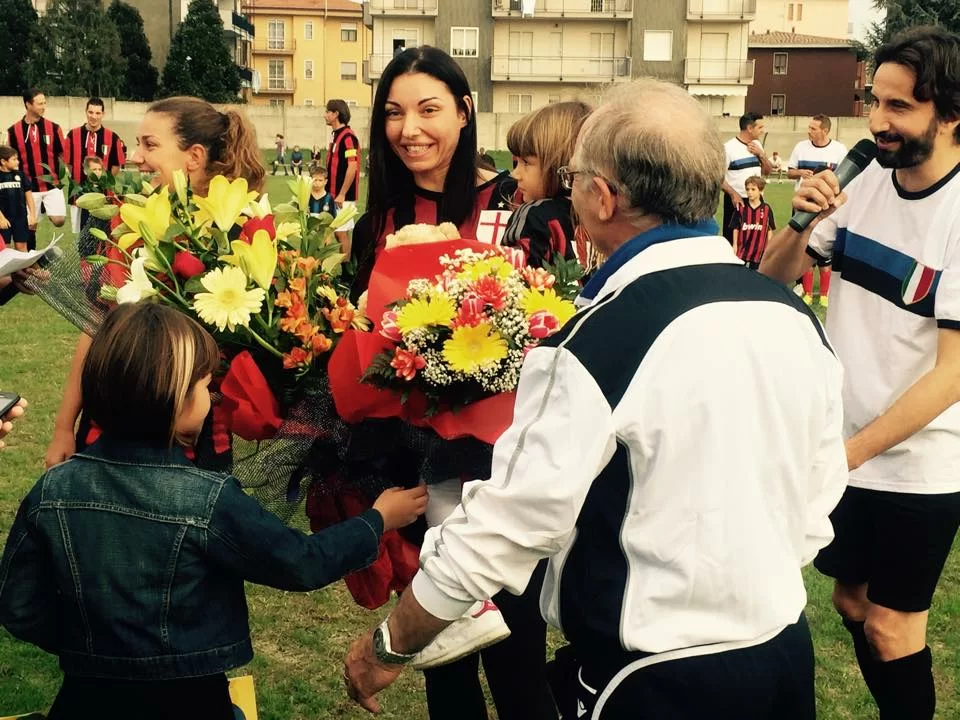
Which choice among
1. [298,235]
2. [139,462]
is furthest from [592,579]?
[298,235]

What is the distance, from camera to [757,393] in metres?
1.84

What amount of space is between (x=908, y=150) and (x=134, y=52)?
57.0m

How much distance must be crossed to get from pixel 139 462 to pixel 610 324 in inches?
39.9

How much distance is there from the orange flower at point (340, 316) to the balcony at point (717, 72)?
57306 millimetres

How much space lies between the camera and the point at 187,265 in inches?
99.6

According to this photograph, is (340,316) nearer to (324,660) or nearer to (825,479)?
(825,479)

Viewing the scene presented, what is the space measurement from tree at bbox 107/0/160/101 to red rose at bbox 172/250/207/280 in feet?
180

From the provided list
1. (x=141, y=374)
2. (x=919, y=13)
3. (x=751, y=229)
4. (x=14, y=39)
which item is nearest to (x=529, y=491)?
(x=141, y=374)

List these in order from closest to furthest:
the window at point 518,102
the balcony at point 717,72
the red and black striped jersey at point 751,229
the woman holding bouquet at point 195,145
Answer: the woman holding bouquet at point 195,145 < the red and black striped jersey at point 751,229 < the balcony at point 717,72 < the window at point 518,102

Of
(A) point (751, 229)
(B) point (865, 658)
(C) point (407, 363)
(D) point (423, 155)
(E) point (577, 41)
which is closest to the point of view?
(C) point (407, 363)

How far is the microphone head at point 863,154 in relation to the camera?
125 inches

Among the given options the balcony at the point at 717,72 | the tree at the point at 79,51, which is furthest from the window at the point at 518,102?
the tree at the point at 79,51

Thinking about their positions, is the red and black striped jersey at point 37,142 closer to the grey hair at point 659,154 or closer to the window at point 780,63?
the grey hair at point 659,154

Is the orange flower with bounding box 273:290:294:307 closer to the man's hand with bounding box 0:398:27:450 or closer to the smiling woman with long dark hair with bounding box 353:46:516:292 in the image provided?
the smiling woman with long dark hair with bounding box 353:46:516:292
